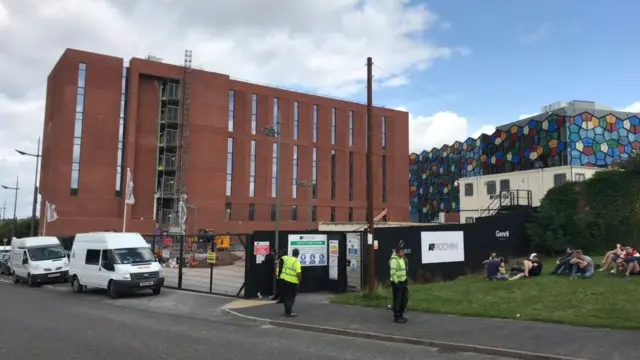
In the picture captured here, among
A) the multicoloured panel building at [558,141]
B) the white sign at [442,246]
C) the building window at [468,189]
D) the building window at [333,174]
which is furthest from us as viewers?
the building window at [333,174]

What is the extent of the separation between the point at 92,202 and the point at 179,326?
51.7 m

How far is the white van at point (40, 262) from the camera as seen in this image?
2680 centimetres

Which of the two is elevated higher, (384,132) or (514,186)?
(384,132)

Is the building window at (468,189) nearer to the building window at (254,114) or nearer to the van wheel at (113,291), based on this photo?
the van wheel at (113,291)

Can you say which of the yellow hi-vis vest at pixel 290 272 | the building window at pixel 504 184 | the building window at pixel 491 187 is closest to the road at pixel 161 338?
the yellow hi-vis vest at pixel 290 272

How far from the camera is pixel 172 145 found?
66.3 metres

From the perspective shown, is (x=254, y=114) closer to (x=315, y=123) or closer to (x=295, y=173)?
(x=295, y=173)

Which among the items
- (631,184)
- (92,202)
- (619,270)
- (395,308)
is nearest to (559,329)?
(395,308)

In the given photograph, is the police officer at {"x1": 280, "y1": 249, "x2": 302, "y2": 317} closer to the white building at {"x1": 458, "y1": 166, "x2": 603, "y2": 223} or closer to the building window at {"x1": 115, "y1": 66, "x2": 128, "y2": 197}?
the white building at {"x1": 458, "y1": 166, "x2": 603, "y2": 223}

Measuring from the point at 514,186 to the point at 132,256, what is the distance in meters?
28.9

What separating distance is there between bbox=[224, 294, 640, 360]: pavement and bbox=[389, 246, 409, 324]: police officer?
29 centimetres

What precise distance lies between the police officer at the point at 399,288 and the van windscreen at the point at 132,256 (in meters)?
11.4

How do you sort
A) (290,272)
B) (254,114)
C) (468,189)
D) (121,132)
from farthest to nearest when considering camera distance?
1. (254,114)
2. (121,132)
3. (468,189)
4. (290,272)

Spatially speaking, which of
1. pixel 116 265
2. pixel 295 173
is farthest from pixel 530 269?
pixel 295 173
